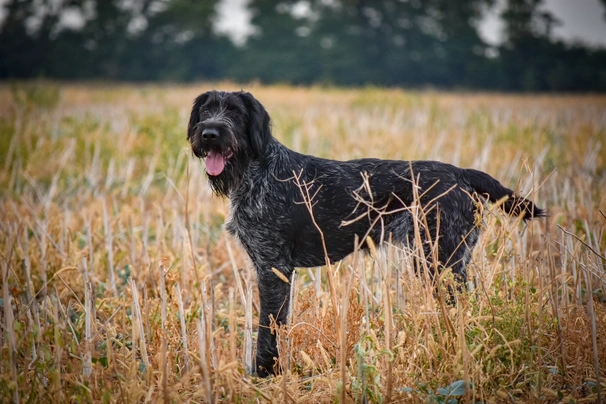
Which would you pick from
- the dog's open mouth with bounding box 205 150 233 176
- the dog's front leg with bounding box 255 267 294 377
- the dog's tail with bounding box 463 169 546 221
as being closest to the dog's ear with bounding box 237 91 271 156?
the dog's open mouth with bounding box 205 150 233 176

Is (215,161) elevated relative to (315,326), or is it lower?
elevated

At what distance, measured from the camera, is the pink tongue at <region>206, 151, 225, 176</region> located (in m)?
3.61

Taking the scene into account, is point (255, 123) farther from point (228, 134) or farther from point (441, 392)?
point (441, 392)

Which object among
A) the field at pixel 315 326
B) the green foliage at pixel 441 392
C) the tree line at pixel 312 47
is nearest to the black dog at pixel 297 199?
the field at pixel 315 326

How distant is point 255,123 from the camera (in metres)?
3.75

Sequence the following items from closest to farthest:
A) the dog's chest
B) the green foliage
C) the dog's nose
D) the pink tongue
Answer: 1. the green foliage
2. the dog's nose
3. the pink tongue
4. the dog's chest

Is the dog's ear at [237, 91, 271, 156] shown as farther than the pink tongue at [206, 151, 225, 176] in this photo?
Yes

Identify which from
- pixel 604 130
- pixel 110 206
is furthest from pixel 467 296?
pixel 604 130

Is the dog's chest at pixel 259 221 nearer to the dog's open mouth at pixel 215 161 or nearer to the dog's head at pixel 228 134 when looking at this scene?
the dog's head at pixel 228 134

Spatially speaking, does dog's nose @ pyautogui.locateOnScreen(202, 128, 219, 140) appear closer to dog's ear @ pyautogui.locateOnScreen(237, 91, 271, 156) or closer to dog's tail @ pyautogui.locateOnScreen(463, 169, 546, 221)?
dog's ear @ pyautogui.locateOnScreen(237, 91, 271, 156)

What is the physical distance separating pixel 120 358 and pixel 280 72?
5327cm

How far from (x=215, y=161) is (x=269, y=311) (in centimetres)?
111

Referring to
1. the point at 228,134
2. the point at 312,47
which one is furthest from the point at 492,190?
the point at 312,47

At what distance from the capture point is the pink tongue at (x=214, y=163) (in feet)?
11.8
